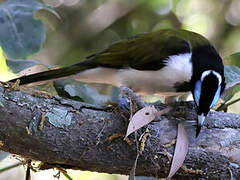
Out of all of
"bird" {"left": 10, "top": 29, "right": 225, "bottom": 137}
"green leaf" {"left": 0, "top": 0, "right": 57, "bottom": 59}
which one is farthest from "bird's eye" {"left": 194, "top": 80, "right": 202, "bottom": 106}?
"green leaf" {"left": 0, "top": 0, "right": 57, "bottom": 59}

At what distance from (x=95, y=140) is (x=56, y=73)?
0.56 m

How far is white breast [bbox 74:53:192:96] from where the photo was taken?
2.23m

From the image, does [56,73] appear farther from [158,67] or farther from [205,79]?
[205,79]

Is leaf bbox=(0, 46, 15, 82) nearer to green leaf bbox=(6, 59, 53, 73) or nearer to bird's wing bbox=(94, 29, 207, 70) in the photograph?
green leaf bbox=(6, 59, 53, 73)

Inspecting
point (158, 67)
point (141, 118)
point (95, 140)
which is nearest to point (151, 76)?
point (158, 67)

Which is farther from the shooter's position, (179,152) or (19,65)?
(19,65)

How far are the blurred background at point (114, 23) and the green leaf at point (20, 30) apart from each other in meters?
1.41

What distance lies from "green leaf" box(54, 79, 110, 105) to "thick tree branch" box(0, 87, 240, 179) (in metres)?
0.34

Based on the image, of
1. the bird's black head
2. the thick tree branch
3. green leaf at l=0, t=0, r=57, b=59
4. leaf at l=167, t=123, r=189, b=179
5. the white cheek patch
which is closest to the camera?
the thick tree branch

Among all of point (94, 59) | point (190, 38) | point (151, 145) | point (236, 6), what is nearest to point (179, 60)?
point (190, 38)

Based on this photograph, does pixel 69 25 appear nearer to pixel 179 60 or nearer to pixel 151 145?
pixel 179 60

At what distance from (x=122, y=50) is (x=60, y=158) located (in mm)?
A: 845

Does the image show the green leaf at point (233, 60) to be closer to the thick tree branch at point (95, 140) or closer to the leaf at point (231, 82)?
the leaf at point (231, 82)

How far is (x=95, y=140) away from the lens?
5.69 feet
